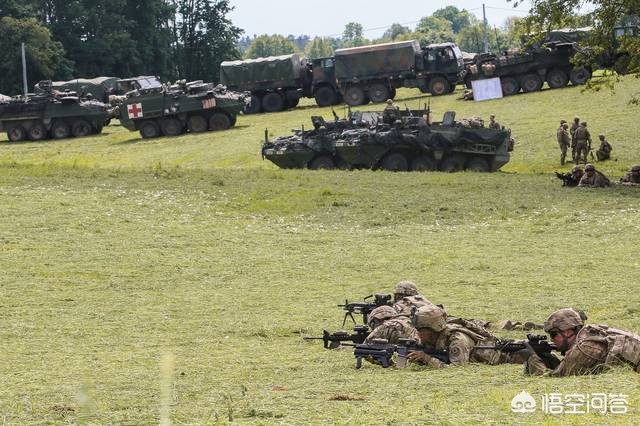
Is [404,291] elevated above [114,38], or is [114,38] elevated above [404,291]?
[114,38]

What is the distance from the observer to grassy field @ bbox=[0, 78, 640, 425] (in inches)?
404

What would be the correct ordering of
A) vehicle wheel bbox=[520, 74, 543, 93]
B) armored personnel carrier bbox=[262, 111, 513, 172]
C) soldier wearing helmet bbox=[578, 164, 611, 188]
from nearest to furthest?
soldier wearing helmet bbox=[578, 164, 611, 188] → armored personnel carrier bbox=[262, 111, 513, 172] → vehicle wheel bbox=[520, 74, 543, 93]

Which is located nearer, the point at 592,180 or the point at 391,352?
the point at 391,352

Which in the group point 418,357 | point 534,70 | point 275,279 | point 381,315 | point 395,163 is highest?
point 534,70

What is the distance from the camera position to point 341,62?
5666 centimetres

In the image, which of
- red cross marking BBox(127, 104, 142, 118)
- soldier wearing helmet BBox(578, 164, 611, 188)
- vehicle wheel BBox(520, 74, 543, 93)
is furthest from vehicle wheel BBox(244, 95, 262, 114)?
soldier wearing helmet BBox(578, 164, 611, 188)

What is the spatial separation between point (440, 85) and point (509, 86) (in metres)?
4.34

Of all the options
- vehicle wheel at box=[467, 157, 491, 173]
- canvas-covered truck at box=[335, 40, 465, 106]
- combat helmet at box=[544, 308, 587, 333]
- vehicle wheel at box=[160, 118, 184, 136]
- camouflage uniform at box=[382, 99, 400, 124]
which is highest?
canvas-covered truck at box=[335, 40, 465, 106]

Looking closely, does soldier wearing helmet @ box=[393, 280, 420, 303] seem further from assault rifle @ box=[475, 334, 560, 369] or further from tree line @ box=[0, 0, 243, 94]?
tree line @ box=[0, 0, 243, 94]

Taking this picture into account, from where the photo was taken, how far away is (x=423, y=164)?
35625mm

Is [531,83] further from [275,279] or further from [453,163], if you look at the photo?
[275,279]

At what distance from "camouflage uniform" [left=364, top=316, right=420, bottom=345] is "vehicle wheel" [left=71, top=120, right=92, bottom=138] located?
140 ft

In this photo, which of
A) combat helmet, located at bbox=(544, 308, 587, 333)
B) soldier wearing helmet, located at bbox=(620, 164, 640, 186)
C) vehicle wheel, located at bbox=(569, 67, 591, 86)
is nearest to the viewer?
combat helmet, located at bbox=(544, 308, 587, 333)

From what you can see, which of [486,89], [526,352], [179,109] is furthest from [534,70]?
[526,352]
